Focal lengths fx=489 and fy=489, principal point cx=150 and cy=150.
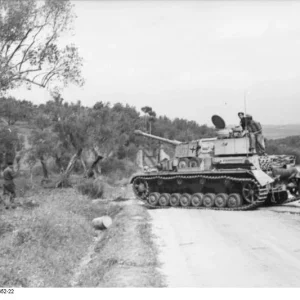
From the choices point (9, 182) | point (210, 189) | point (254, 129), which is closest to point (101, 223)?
point (9, 182)

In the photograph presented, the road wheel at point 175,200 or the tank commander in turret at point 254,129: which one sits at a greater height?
the tank commander in turret at point 254,129

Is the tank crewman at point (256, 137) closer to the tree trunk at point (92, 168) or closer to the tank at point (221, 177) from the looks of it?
the tank at point (221, 177)

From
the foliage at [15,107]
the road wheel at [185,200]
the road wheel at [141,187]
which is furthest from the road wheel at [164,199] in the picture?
the foliage at [15,107]

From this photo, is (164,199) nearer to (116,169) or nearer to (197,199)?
(197,199)

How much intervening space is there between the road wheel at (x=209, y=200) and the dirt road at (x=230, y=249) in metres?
1.60

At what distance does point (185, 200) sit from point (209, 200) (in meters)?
0.91

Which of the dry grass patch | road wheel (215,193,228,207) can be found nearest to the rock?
the dry grass patch

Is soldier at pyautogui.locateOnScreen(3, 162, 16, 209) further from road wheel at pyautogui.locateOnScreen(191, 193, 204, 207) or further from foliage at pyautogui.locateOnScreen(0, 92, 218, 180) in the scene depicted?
foliage at pyautogui.locateOnScreen(0, 92, 218, 180)

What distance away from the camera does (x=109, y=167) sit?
3934cm

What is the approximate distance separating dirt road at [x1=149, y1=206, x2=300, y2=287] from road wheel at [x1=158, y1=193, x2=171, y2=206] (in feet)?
8.67

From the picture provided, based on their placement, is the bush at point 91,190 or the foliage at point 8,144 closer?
the bush at point 91,190

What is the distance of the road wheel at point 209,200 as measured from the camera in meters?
15.8

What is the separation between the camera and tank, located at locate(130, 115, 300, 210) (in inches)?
601

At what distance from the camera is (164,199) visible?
55.6ft
